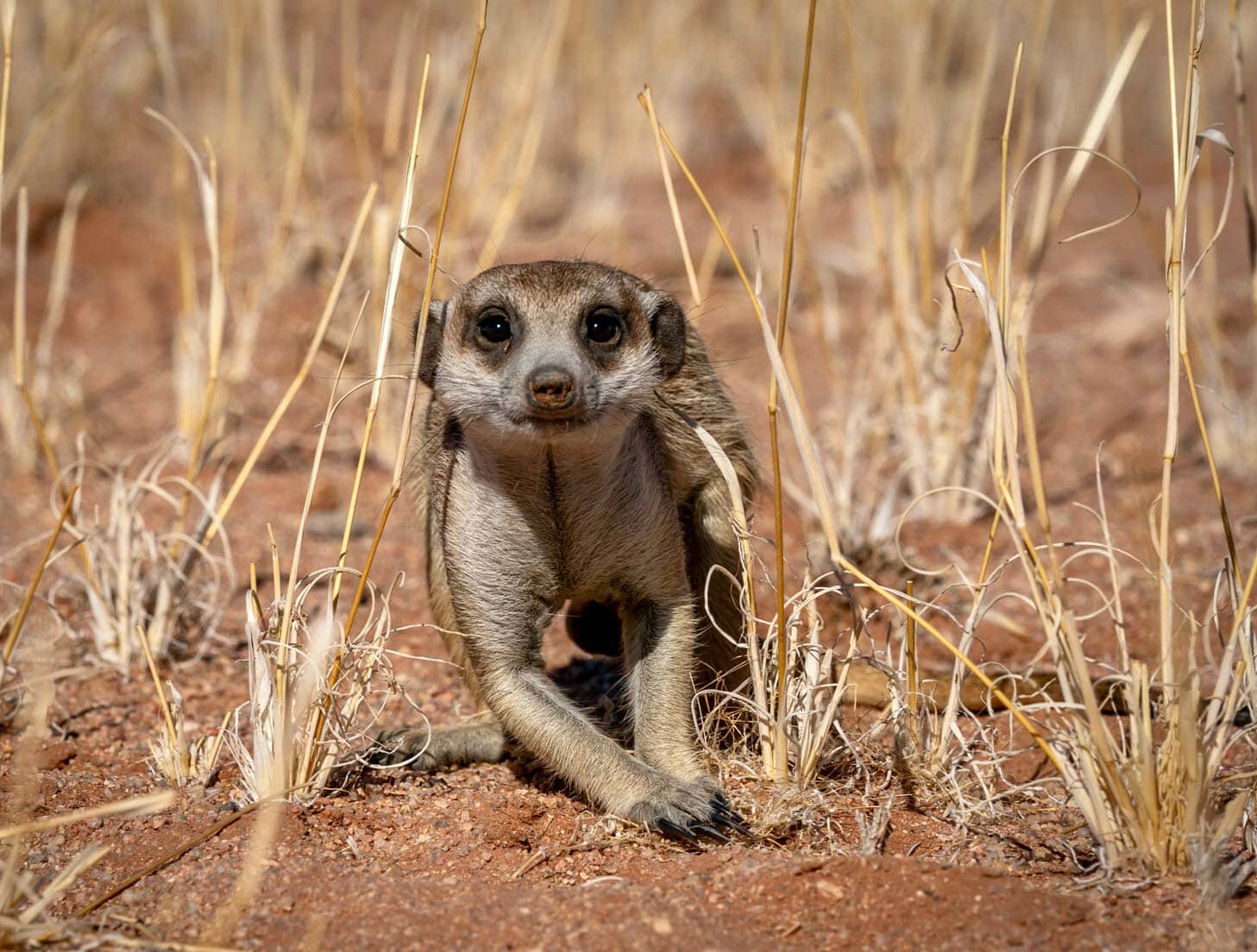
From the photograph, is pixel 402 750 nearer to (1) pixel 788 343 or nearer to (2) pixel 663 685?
(2) pixel 663 685

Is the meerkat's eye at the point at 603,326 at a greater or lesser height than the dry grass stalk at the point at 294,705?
greater

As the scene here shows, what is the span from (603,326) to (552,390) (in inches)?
13.7

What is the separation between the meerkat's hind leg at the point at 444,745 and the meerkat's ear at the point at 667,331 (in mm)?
1096

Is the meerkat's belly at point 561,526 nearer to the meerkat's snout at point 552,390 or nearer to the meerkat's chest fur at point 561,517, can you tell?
the meerkat's chest fur at point 561,517

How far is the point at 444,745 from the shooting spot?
127 inches

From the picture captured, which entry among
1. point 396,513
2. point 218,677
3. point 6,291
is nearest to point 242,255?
point 6,291

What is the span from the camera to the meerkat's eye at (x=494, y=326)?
2.79 m

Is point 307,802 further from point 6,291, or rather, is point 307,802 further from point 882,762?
point 6,291

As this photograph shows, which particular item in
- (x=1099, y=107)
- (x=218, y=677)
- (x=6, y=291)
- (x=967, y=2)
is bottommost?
(x=218, y=677)

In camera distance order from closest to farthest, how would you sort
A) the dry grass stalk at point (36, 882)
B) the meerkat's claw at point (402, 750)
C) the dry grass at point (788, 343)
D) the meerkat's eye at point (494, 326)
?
the dry grass stalk at point (36, 882) → the dry grass at point (788, 343) → the meerkat's eye at point (494, 326) → the meerkat's claw at point (402, 750)

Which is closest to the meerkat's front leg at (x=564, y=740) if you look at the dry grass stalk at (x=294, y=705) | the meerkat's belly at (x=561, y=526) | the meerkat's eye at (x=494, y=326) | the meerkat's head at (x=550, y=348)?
the meerkat's belly at (x=561, y=526)

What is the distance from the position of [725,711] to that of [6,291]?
5.65 meters

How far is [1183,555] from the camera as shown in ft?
14.7

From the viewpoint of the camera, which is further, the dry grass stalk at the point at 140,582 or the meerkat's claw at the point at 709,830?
the dry grass stalk at the point at 140,582
